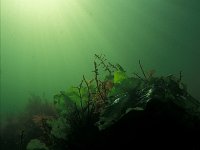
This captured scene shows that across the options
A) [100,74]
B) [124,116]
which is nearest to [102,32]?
[100,74]

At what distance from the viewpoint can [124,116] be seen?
198 centimetres

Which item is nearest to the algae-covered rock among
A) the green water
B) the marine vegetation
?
the marine vegetation

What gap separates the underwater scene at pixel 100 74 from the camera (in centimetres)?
196

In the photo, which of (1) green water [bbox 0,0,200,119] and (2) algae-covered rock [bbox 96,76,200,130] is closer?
(2) algae-covered rock [bbox 96,76,200,130]

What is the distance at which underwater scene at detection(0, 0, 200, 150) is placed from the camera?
1.96m

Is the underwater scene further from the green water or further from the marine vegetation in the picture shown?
the green water

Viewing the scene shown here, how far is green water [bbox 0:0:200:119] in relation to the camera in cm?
4223

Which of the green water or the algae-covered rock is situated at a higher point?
the green water

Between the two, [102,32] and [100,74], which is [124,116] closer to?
[100,74]

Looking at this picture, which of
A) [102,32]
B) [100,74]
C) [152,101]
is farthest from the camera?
[102,32]

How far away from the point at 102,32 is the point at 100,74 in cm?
5405

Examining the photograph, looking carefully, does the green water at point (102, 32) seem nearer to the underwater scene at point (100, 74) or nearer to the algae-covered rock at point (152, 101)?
the underwater scene at point (100, 74)

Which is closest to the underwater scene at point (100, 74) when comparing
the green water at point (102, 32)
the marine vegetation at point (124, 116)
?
the marine vegetation at point (124, 116)

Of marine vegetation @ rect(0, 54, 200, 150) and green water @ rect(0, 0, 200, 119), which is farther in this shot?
green water @ rect(0, 0, 200, 119)
